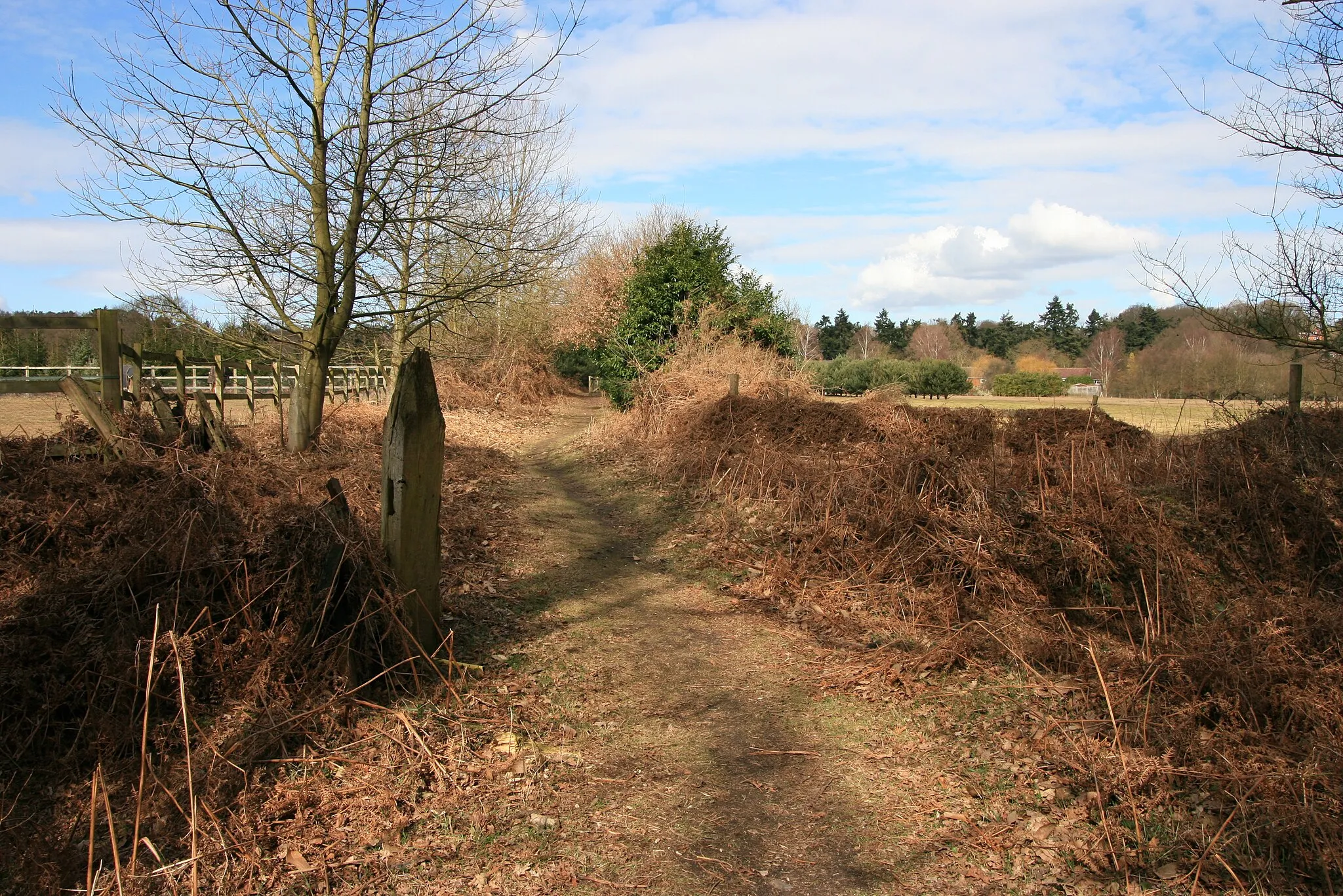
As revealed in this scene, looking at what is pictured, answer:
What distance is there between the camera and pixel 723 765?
14.3 feet

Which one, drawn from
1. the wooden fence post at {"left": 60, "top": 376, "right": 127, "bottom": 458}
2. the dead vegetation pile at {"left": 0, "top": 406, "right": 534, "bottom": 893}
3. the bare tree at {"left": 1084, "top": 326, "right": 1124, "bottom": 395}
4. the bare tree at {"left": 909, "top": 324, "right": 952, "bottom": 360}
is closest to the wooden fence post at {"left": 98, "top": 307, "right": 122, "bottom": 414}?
the wooden fence post at {"left": 60, "top": 376, "right": 127, "bottom": 458}

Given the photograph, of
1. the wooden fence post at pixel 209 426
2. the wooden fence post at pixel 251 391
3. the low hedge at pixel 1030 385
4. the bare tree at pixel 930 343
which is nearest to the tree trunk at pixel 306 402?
the wooden fence post at pixel 209 426

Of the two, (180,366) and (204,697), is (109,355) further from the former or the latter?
(204,697)

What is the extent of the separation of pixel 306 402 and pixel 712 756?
26.3 ft

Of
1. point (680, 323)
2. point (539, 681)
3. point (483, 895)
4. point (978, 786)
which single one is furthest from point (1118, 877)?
point (680, 323)

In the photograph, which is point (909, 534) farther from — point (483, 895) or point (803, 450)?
point (483, 895)

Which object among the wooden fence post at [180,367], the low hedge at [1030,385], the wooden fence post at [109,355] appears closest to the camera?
the wooden fence post at [109,355]

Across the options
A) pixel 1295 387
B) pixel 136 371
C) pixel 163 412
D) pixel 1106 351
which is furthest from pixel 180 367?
pixel 1106 351

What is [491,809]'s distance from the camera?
12.6 feet

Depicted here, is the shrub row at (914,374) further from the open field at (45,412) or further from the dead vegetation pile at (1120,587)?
the dead vegetation pile at (1120,587)

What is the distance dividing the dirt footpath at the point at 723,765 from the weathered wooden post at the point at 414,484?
861 mm

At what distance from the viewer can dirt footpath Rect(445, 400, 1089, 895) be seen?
3.48m

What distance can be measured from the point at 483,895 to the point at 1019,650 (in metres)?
3.67

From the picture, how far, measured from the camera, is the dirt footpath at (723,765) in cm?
348
